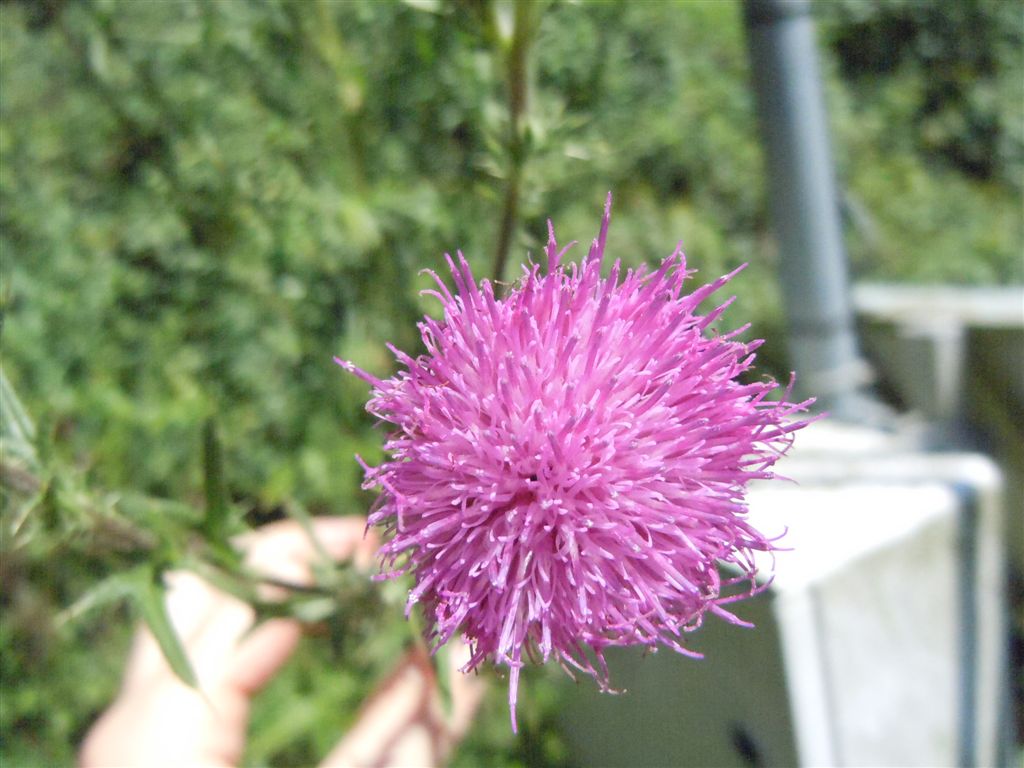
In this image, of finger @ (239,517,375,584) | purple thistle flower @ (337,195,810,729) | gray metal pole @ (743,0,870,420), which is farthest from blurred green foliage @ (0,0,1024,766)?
purple thistle flower @ (337,195,810,729)

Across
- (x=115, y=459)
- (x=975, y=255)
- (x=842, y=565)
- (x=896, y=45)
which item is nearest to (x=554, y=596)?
(x=842, y=565)

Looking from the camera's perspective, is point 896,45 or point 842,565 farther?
point 896,45

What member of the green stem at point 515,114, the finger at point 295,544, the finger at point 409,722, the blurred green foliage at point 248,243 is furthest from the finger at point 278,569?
the green stem at point 515,114

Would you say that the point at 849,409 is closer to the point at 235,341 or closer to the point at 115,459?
the point at 235,341

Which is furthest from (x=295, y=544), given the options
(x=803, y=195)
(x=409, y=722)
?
(x=803, y=195)

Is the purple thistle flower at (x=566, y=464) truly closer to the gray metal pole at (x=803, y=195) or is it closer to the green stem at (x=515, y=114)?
the green stem at (x=515, y=114)

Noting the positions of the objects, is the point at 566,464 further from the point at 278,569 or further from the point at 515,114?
the point at 278,569
